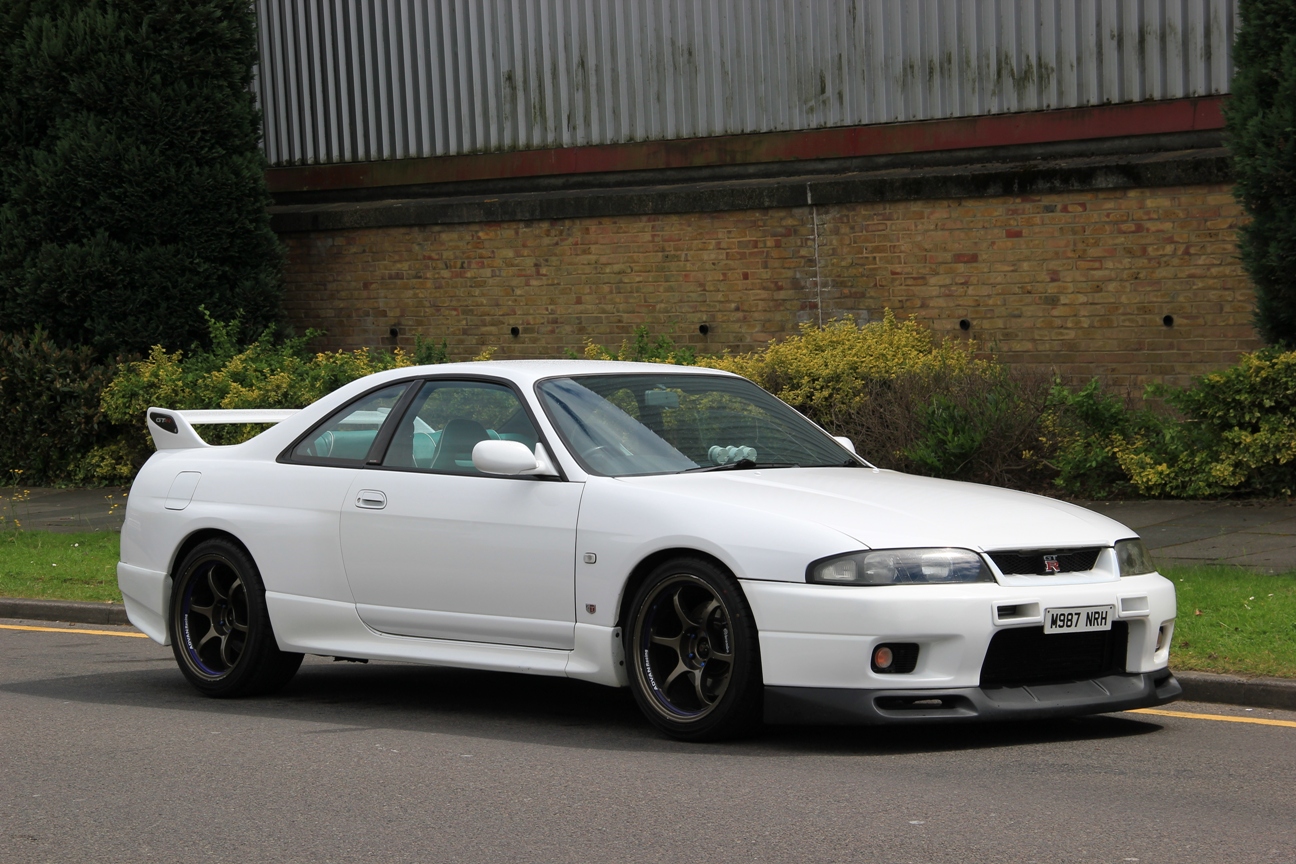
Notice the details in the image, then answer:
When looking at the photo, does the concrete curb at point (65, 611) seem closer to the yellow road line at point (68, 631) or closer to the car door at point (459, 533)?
the yellow road line at point (68, 631)

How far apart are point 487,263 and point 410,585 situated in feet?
36.7

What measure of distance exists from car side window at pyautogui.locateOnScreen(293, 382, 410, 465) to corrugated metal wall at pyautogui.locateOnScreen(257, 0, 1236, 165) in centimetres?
936

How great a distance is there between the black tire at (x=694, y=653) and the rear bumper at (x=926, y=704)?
0.14 meters

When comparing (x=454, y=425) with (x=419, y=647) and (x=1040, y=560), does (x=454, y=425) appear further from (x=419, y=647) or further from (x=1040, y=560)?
(x=1040, y=560)

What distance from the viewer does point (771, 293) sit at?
54.9ft

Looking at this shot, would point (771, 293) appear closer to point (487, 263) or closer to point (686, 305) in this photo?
point (686, 305)

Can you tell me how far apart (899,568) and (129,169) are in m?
13.8

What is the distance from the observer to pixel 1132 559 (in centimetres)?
682

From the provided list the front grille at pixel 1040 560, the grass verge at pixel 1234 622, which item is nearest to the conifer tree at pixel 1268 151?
the grass verge at pixel 1234 622

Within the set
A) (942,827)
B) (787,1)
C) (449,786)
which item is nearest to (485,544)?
(449,786)

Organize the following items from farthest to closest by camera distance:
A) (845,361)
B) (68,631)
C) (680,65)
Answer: (680,65)
(845,361)
(68,631)

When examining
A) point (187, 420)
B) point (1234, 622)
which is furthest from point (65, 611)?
point (1234, 622)

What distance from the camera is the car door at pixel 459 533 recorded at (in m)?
7.08

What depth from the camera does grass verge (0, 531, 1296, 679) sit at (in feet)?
25.8
